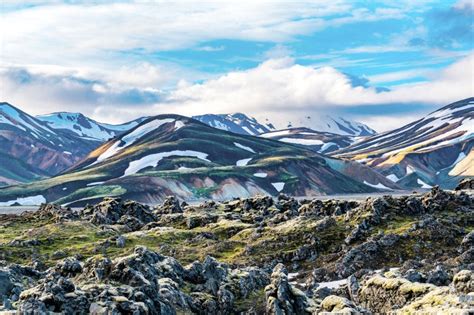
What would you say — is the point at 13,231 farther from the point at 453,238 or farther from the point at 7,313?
the point at 7,313

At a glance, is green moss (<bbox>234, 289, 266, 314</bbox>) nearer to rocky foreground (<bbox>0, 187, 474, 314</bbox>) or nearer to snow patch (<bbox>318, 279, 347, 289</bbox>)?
rocky foreground (<bbox>0, 187, 474, 314</bbox>)

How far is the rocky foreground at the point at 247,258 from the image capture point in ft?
194

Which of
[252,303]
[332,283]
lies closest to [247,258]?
[332,283]

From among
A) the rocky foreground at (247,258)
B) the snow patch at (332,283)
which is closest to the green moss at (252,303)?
the rocky foreground at (247,258)

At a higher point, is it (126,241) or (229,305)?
(229,305)

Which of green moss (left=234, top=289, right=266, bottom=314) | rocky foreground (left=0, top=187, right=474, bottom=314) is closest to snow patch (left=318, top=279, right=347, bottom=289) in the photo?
rocky foreground (left=0, top=187, right=474, bottom=314)

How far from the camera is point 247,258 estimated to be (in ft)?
411

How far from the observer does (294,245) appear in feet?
432

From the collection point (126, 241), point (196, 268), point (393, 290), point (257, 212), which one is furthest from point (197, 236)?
point (393, 290)

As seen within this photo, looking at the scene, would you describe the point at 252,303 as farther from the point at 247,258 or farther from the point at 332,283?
the point at 247,258

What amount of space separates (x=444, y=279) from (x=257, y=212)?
359ft

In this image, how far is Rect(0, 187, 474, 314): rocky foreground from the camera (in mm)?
59188

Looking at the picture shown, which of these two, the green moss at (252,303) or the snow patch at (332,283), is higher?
the green moss at (252,303)

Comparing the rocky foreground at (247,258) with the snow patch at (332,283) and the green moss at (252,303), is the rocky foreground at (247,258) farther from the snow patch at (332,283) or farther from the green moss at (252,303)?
the snow patch at (332,283)
